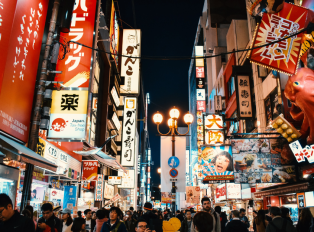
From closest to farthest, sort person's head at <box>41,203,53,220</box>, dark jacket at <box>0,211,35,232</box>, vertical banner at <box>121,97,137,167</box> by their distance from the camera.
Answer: dark jacket at <box>0,211,35,232</box>
person's head at <box>41,203,53,220</box>
vertical banner at <box>121,97,137,167</box>

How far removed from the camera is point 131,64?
83.7 ft

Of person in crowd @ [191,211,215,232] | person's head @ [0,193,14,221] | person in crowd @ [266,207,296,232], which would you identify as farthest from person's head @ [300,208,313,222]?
person's head @ [0,193,14,221]

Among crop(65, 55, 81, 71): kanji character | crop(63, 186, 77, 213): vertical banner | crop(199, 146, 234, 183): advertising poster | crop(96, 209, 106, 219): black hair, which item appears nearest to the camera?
crop(96, 209, 106, 219): black hair

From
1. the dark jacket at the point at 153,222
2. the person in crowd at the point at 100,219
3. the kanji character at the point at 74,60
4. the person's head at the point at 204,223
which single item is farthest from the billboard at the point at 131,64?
the person's head at the point at 204,223

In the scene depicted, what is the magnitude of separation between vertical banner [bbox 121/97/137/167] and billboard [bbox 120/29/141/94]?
1.15m

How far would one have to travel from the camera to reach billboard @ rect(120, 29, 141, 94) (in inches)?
996

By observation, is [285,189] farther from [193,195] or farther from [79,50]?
[79,50]

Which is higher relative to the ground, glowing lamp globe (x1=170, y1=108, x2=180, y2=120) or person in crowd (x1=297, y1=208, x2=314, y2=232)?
glowing lamp globe (x1=170, y1=108, x2=180, y2=120)

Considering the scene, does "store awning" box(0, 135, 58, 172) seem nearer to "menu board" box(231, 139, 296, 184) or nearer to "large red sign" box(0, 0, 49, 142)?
"large red sign" box(0, 0, 49, 142)

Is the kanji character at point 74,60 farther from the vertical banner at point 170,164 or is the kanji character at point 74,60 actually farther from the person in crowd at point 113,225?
the person in crowd at point 113,225

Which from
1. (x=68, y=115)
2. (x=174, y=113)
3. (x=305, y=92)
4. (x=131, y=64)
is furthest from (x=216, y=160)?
(x=131, y=64)

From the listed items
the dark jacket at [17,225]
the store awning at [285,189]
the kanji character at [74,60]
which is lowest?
the dark jacket at [17,225]

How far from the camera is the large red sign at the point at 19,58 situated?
8.08m

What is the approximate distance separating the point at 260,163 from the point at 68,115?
8.82 m
